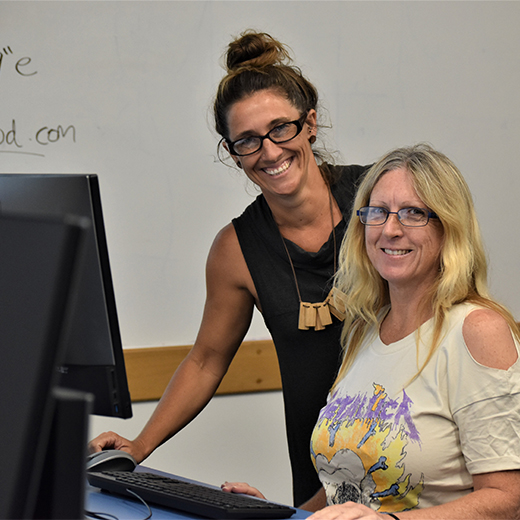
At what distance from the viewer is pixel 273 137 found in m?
1.38

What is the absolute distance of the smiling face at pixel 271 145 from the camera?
4.49ft

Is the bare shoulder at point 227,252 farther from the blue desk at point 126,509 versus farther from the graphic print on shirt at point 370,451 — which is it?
the blue desk at point 126,509

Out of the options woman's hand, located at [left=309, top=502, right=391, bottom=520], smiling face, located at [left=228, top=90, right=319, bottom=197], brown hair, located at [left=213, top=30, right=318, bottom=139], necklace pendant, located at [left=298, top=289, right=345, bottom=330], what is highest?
brown hair, located at [left=213, top=30, right=318, bottom=139]

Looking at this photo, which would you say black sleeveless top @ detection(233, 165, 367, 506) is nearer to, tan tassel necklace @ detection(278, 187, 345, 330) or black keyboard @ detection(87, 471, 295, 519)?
tan tassel necklace @ detection(278, 187, 345, 330)

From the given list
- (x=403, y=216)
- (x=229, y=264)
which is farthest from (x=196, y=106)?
(x=403, y=216)

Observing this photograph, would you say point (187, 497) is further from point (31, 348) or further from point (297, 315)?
point (31, 348)

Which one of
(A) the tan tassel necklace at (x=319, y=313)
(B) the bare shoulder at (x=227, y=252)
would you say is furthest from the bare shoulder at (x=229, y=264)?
(A) the tan tassel necklace at (x=319, y=313)

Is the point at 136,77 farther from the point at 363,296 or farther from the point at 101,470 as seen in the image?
the point at 101,470

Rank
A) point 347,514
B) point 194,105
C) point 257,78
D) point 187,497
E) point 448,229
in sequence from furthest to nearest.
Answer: point 194,105 → point 257,78 → point 448,229 → point 187,497 → point 347,514

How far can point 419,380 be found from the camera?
41.2 inches

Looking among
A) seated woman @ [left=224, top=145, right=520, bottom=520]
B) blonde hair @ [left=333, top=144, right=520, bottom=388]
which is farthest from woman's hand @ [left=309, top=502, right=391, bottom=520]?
blonde hair @ [left=333, top=144, right=520, bottom=388]

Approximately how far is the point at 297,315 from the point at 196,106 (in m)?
0.93

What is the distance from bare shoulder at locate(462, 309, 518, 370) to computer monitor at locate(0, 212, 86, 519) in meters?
0.76

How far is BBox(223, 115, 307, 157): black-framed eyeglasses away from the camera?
1379mm
